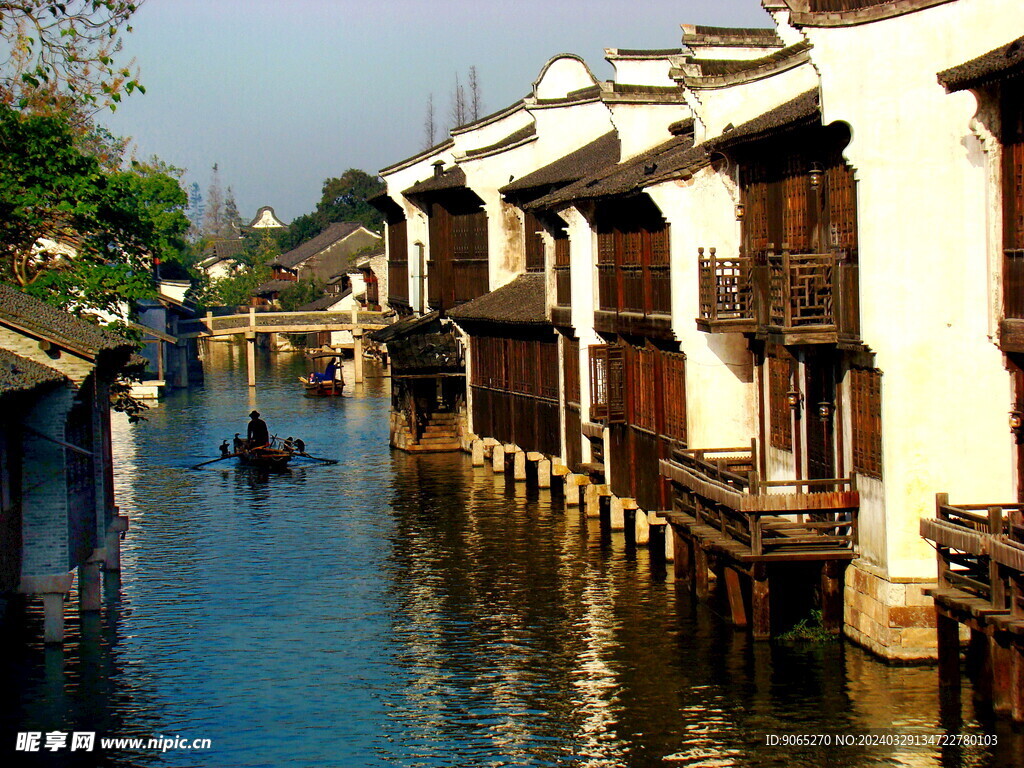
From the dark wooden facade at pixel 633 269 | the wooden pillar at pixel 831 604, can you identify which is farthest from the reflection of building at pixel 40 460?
the dark wooden facade at pixel 633 269

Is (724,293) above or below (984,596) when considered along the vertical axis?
above

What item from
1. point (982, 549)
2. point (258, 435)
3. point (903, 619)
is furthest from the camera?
point (258, 435)

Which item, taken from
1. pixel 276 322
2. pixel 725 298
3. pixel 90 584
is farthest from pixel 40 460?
pixel 276 322

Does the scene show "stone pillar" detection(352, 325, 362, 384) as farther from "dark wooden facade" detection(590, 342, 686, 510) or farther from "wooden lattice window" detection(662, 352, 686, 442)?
"wooden lattice window" detection(662, 352, 686, 442)

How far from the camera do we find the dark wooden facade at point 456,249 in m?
51.0

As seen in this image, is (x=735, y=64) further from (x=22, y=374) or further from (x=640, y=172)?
(x=22, y=374)

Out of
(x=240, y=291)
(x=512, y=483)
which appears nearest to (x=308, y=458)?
(x=512, y=483)

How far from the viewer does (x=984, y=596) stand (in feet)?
61.1

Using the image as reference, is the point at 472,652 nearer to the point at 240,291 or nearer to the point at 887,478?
the point at 887,478

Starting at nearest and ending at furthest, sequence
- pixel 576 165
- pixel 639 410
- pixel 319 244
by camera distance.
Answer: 1. pixel 639 410
2. pixel 576 165
3. pixel 319 244

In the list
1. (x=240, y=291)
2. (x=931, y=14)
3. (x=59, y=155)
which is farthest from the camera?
(x=240, y=291)

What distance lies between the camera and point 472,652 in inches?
973

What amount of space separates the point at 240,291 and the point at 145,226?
11120cm

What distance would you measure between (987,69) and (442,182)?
116 feet
